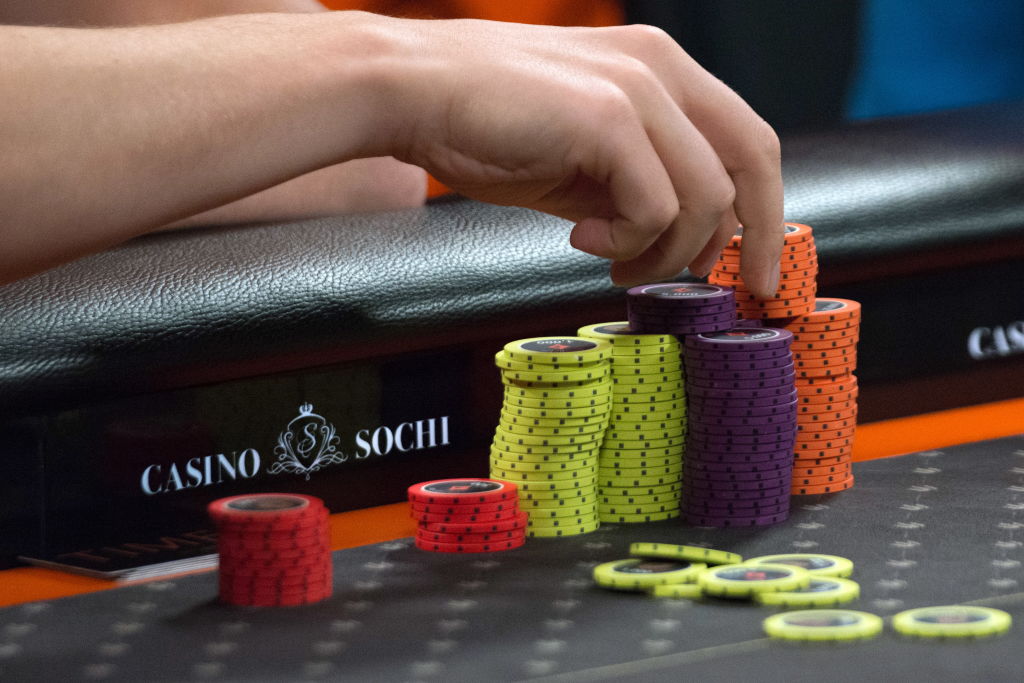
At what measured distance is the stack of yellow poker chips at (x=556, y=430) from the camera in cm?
178

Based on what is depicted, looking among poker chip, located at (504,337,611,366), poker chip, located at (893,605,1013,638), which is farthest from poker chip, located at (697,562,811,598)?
poker chip, located at (504,337,611,366)

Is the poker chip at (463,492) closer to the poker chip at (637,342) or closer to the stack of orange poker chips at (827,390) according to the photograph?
the poker chip at (637,342)

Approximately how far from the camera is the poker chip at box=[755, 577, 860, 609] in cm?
141

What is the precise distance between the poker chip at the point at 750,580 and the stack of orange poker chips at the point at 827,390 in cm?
40

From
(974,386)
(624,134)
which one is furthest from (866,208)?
(624,134)

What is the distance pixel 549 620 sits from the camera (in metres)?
1.41

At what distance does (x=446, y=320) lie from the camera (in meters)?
2.04

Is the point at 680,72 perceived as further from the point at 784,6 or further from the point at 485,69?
the point at 784,6

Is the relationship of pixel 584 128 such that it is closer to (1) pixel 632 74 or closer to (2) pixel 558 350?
(1) pixel 632 74

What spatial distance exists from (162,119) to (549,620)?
540 millimetres

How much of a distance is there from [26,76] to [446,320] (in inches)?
36.0

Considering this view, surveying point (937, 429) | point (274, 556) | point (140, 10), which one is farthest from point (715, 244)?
point (140, 10)

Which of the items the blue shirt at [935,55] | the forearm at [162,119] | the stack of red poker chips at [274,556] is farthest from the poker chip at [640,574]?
the blue shirt at [935,55]

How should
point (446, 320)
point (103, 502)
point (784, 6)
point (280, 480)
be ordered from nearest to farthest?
point (103, 502), point (280, 480), point (446, 320), point (784, 6)
